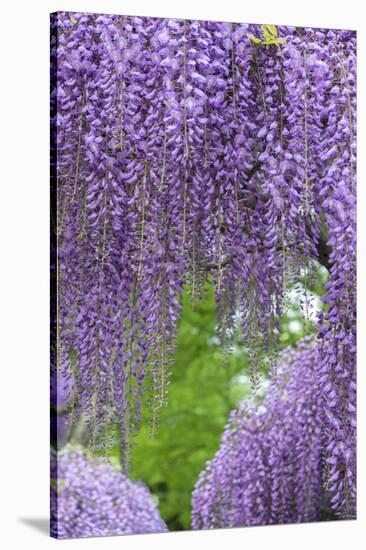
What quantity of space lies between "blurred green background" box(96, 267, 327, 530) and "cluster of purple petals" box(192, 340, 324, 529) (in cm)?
14

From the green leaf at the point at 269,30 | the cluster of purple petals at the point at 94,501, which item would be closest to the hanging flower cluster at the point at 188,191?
the green leaf at the point at 269,30

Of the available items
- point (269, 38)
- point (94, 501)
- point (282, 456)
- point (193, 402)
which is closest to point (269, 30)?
point (269, 38)

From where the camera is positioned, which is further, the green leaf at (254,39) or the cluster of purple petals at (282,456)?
the cluster of purple petals at (282,456)

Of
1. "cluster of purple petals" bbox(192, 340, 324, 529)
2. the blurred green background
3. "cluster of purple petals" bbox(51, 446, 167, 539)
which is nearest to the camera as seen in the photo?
"cluster of purple petals" bbox(51, 446, 167, 539)

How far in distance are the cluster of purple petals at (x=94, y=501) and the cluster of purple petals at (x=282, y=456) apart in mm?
452

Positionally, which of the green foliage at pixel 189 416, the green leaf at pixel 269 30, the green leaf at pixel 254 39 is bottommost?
the green foliage at pixel 189 416

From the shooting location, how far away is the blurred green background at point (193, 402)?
6.03 meters

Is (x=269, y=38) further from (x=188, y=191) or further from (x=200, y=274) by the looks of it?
(x=200, y=274)

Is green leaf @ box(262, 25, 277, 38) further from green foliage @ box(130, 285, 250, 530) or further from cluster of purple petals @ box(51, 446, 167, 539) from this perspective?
cluster of purple petals @ box(51, 446, 167, 539)

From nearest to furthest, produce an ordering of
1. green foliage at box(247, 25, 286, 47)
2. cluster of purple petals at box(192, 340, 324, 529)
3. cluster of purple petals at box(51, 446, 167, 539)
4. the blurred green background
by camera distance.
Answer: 1. cluster of purple petals at box(51, 446, 167, 539)
2. the blurred green background
3. green foliage at box(247, 25, 286, 47)
4. cluster of purple petals at box(192, 340, 324, 529)

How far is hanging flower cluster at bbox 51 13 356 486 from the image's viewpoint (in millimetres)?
5766

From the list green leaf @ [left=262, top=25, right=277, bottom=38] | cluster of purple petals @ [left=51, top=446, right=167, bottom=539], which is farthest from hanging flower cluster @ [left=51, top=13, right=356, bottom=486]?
cluster of purple petals @ [left=51, top=446, right=167, bottom=539]

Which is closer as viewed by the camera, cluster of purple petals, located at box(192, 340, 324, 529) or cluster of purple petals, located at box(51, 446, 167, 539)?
cluster of purple petals, located at box(51, 446, 167, 539)

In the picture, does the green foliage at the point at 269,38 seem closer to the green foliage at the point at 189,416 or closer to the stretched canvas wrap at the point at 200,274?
the stretched canvas wrap at the point at 200,274
